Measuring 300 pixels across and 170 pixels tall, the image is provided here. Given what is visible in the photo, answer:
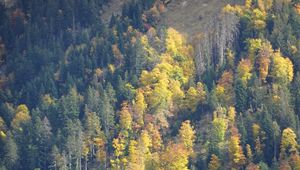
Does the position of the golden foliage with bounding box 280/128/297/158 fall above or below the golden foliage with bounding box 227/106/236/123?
below

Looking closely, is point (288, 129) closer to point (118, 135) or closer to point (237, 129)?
point (237, 129)

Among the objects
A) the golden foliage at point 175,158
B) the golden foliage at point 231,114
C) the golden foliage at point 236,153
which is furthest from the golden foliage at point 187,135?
the golden foliage at point 236,153

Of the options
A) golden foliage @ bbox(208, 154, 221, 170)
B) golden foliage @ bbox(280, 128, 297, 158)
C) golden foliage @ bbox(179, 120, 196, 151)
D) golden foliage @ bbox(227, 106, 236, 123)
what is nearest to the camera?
golden foliage @ bbox(280, 128, 297, 158)

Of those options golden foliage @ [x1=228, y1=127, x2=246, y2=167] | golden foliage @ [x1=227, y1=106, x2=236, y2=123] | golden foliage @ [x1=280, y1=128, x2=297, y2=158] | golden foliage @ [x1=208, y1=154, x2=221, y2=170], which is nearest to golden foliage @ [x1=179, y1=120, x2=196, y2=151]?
golden foliage @ [x1=227, y1=106, x2=236, y2=123]

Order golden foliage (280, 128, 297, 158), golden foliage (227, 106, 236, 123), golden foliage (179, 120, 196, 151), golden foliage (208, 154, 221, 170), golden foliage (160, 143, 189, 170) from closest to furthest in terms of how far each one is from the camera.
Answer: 1. golden foliage (280, 128, 297, 158)
2. golden foliage (208, 154, 221, 170)
3. golden foliage (160, 143, 189, 170)
4. golden foliage (179, 120, 196, 151)
5. golden foliage (227, 106, 236, 123)

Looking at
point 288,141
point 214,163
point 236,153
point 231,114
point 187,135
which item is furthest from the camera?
point 231,114

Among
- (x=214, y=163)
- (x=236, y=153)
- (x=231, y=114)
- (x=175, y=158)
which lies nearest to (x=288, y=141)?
(x=236, y=153)

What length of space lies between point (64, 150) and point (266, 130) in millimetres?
47039

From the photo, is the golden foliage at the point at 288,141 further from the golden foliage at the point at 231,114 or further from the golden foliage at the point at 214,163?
the golden foliage at the point at 231,114

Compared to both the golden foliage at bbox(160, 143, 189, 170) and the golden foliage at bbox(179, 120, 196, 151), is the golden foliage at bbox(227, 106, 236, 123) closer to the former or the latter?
the golden foliage at bbox(179, 120, 196, 151)

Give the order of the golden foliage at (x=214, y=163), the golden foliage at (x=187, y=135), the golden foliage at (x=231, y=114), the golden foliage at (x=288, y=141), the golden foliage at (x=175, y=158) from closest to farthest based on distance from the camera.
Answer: the golden foliage at (x=288, y=141) < the golden foliage at (x=214, y=163) < the golden foliage at (x=175, y=158) < the golden foliage at (x=187, y=135) < the golden foliage at (x=231, y=114)

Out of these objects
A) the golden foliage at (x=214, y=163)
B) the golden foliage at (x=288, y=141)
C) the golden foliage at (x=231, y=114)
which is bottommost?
the golden foliage at (x=214, y=163)

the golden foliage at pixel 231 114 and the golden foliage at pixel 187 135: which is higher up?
the golden foliage at pixel 231 114

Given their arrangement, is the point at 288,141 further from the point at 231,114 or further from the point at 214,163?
the point at 231,114
